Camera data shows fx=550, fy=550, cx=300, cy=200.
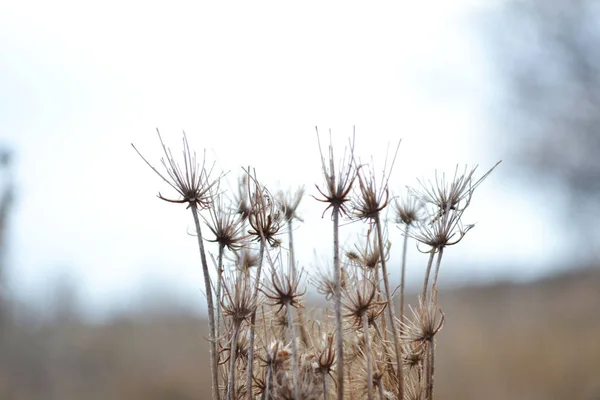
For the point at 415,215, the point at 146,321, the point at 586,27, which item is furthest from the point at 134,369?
the point at 586,27

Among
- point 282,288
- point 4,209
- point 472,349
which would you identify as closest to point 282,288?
point 282,288

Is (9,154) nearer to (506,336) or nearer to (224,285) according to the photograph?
(224,285)

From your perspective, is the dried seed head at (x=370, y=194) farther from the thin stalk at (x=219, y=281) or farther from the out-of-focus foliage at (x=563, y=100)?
the out-of-focus foliage at (x=563, y=100)

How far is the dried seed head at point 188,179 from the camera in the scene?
0.41 meters

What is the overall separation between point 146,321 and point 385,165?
946mm

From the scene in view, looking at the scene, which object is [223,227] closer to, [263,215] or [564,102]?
[263,215]

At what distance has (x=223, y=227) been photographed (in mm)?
422

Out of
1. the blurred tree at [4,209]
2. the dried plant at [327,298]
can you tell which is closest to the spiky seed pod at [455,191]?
the dried plant at [327,298]

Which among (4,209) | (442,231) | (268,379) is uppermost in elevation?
(4,209)

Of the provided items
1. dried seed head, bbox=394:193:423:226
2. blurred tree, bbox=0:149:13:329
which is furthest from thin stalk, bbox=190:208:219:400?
blurred tree, bbox=0:149:13:329

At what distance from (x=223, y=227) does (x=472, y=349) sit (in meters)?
1.22

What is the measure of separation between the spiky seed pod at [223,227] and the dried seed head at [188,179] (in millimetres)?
11

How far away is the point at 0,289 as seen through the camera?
1.01 metres

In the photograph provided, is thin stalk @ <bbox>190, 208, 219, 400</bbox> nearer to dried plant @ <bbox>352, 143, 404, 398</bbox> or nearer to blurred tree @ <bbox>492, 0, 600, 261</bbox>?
dried plant @ <bbox>352, 143, 404, 398</bbox>
